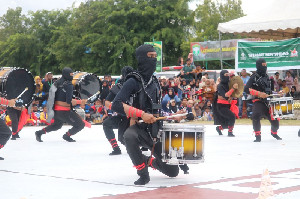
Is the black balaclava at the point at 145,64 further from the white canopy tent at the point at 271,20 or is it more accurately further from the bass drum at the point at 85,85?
the white canopy tent at the point at 271,20

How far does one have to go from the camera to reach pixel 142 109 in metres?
8.26

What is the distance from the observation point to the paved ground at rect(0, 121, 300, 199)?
7.36m

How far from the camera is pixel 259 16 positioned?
23250 millimetres

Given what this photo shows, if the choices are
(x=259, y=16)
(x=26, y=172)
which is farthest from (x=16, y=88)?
(x=259, y=16)

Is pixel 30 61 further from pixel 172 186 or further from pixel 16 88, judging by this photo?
pixel 172 186

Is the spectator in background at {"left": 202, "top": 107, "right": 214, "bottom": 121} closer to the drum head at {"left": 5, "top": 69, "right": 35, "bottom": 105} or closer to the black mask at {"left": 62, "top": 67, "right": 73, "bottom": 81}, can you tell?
the black mask at {"left": 62, "top": 67, "right": 73, "bottom": 81}

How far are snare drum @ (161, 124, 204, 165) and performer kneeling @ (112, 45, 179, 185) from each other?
250 millimetres

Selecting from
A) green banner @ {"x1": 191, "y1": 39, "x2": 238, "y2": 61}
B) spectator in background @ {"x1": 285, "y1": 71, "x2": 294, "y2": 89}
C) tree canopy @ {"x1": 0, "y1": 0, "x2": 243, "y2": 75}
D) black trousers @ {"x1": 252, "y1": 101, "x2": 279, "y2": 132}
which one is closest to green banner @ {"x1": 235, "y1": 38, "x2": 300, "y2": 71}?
spectator in background @ {"x1": 285, "y1": 71, "x2": 294, "y2": 89}

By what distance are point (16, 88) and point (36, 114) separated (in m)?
9.88

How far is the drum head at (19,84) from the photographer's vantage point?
14.6 metres

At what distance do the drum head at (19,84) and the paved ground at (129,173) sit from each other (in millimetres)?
1234

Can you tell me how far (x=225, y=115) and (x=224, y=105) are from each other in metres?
0.37

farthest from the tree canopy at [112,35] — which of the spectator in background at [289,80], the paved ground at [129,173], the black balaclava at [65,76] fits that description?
the paved ground at [129,173]

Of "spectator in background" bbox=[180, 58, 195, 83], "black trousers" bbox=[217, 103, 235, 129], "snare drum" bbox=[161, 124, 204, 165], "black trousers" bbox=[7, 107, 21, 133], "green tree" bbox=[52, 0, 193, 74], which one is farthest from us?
"green tree" bbox=[52, 0, 193, 74]
